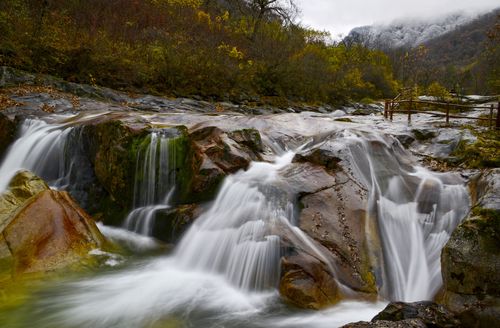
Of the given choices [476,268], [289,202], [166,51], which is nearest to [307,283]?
[289,202]

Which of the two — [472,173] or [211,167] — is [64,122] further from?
[472,173]

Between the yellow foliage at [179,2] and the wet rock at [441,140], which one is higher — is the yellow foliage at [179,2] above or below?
A: above

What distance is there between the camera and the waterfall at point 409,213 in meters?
5.57

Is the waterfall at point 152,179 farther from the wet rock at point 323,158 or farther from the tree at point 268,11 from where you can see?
the tree at point 268,11

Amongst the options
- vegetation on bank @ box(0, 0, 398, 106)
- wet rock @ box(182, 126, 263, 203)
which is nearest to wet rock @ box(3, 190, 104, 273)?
wet rock @ box(182, 126, 263, 203)

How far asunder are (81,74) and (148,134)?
1130cm

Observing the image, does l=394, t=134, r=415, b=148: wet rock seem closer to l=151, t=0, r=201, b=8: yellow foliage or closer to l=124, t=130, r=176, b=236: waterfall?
l=124, t=130, r=176, b=236: waterfall

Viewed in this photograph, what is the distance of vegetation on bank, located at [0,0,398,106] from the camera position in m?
17.2

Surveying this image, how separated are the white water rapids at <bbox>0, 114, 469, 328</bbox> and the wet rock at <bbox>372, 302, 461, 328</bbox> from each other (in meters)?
1.02

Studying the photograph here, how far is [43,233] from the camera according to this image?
5781 millimetres

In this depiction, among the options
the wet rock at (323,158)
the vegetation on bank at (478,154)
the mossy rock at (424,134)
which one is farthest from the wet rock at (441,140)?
the wet rock at (323,158)

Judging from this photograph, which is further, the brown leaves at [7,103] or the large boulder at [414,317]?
the brown leaves at [7,103]

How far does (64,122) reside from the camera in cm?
1032

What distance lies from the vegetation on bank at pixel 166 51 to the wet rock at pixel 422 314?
659 inches
